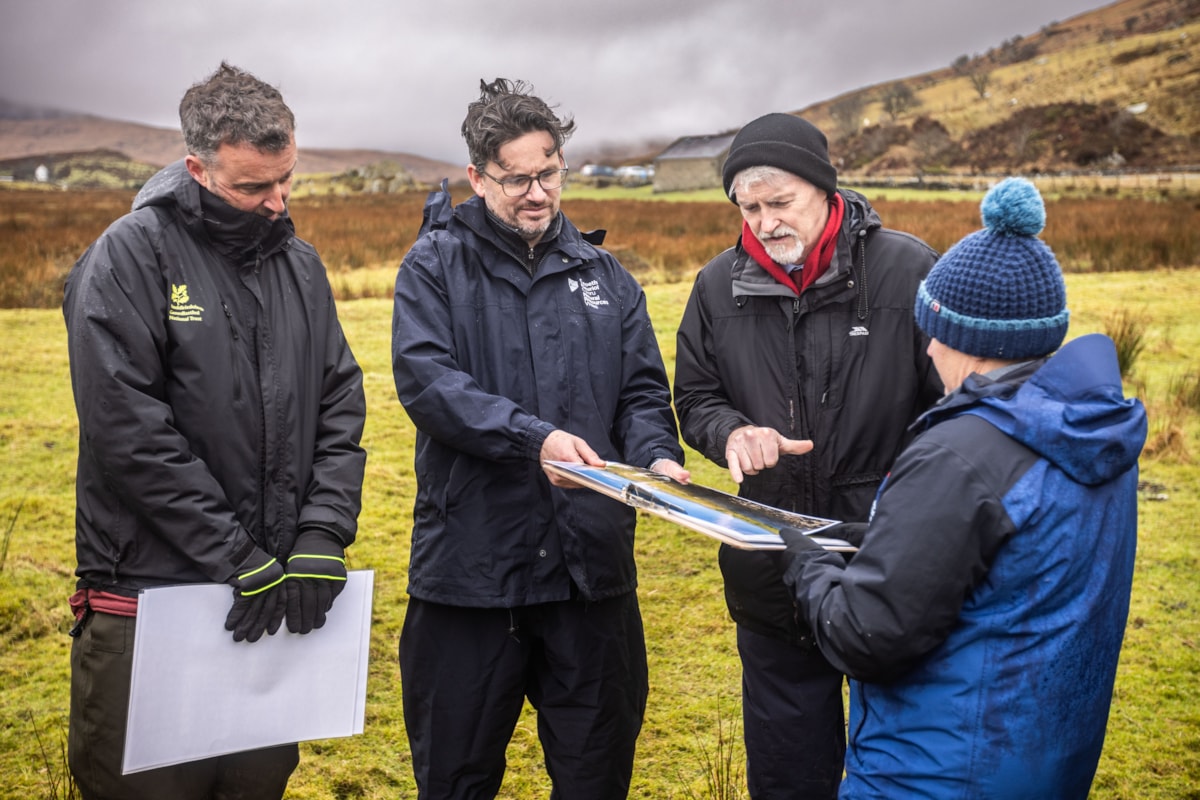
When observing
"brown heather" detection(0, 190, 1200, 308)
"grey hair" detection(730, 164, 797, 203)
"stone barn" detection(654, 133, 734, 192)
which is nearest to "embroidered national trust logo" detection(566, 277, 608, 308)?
"grey hair" detection(730, 164, 797, 203)

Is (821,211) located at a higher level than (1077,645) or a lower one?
higher

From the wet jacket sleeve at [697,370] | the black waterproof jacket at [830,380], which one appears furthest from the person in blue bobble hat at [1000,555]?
the wet jacket sleeve at [697,370]

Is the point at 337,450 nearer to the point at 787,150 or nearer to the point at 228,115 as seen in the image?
the point at 228,115

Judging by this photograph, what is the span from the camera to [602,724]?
240 centimetres

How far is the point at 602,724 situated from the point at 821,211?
145cm

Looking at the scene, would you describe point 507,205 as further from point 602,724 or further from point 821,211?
point 602,724

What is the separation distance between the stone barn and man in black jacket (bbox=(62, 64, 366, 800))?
51278 millimetres

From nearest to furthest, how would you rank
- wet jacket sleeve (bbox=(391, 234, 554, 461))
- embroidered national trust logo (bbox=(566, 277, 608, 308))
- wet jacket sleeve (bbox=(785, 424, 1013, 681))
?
wet jacket sleeve (bbox=(785, 424, 1013, 681))
wet jacket sleeve (bbox=(391, 234, 554, 461))
embroidered national trust logo (bbox=(566, 277, 608, 308))

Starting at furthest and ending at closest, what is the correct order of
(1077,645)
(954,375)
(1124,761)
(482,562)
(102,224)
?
(102,224)
(1124,761)
(482,562)
(954,375)
(1077,645)

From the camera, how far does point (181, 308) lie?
2082 mm

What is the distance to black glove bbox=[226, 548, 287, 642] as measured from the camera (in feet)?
6.64

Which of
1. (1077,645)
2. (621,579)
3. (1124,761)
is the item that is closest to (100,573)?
(621,579)

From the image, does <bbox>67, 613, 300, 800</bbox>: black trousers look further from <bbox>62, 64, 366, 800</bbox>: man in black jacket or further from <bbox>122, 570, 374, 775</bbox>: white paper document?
<bbox>122, 570, 374, 775</bbox>: white paper document

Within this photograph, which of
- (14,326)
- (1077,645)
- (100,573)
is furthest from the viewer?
(14,326)
